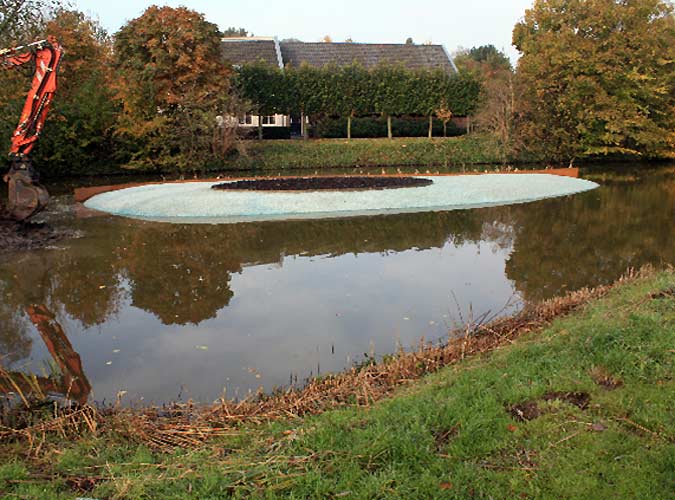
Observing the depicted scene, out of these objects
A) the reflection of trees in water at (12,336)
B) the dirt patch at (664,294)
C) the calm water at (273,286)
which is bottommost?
the reflection of trees in water at (12,336)

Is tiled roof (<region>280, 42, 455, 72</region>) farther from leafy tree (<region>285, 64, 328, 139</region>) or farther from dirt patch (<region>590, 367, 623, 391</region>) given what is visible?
dirt patch (<region>590, 367, 623, 391</region>)

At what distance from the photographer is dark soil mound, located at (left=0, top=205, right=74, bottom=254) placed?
11488 millimetres

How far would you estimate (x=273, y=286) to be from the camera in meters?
8.73

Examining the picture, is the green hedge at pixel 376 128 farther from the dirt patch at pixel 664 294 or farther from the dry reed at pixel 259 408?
the dry reed at pixel 259 408

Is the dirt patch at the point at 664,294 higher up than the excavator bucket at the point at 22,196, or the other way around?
the excavator bucket at the point at 22,196

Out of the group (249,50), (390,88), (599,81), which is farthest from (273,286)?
(249,50)

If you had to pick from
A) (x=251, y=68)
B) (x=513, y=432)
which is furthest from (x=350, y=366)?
(x=251, y=68)

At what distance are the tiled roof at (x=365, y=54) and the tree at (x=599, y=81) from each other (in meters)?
9.87

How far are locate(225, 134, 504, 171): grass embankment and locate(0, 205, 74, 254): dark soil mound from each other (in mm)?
16672

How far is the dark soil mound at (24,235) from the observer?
11.5 meters

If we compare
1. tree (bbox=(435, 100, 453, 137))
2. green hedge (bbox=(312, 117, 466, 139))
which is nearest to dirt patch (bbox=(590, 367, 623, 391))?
tree (bbox=(435, 100, 453, 137))

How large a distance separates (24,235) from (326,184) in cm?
879

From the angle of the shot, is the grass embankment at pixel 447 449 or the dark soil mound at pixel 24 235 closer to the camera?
the grass embankment at pixel 447 449

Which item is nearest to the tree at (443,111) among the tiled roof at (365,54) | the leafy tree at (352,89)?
the leafy tree at (352,89)
